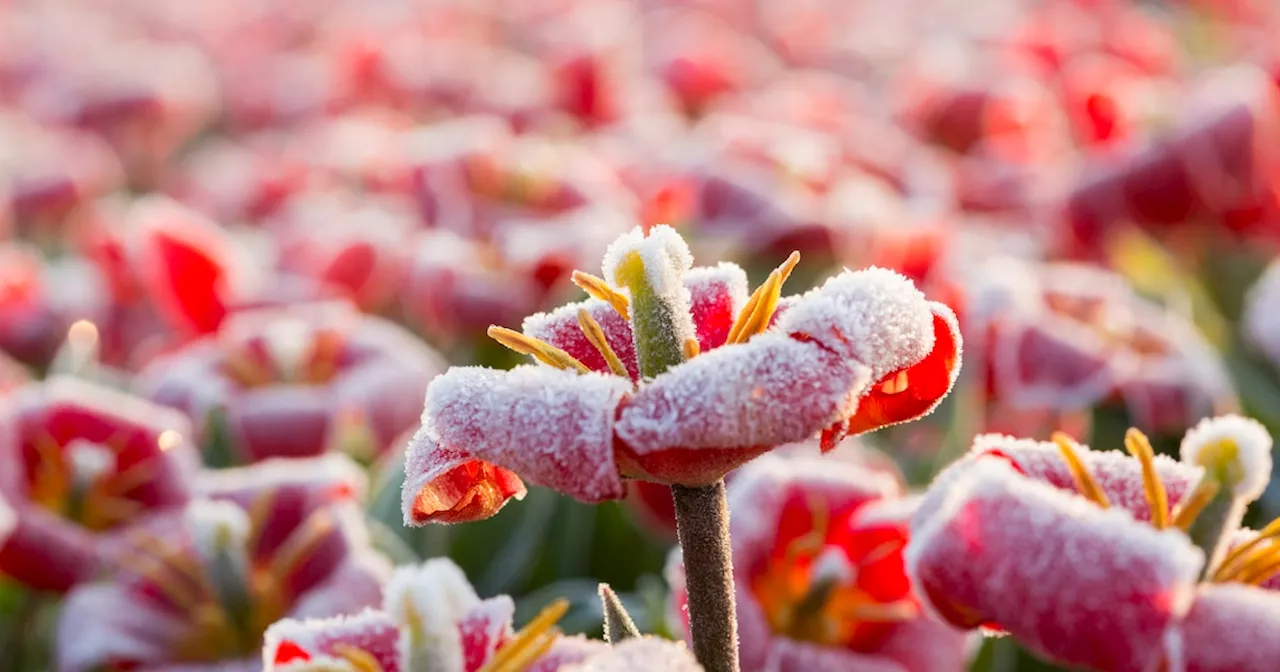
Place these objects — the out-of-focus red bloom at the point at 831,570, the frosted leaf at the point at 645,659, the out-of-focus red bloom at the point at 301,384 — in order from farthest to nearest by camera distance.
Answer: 1. the out-of-focus red bloom at the point at 301,384
2. the out-of-focus red bloom at the point at 831,570
3. the frosted leaf at the point at 645,659

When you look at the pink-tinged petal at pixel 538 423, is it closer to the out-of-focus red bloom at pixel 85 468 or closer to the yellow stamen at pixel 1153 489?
the yellow stamen at pixel 1153 489

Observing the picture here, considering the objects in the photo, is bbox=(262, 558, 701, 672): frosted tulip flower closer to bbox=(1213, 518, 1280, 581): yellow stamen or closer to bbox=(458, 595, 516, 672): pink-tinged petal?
bbox=(458, 595, 516, 672): pink-tinged petal

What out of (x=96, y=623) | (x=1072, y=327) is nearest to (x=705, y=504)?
(x=96, y=623)

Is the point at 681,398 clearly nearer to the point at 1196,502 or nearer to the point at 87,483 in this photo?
the point at 1196,502

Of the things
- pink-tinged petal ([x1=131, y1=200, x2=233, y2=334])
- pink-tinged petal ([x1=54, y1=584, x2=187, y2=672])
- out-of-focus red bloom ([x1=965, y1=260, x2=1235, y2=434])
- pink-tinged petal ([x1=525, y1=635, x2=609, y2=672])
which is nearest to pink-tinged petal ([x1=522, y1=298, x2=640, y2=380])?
pink-tinged petal ([x1=525, y1=635, x2=609, y2=672])

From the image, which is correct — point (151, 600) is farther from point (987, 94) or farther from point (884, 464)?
point (987, 94)

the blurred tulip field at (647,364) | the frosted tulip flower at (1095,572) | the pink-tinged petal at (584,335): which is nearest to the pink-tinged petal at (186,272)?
the blurred tulip field at (647,364)

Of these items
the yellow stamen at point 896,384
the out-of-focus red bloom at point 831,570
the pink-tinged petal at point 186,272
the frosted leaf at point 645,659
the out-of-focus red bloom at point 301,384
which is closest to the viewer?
the frosted leaf at point 645,659
